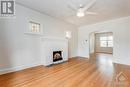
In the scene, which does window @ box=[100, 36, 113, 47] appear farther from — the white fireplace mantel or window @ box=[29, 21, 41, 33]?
window @ box=[29, 21, 41, 33]

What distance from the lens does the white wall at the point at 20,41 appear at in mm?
3305

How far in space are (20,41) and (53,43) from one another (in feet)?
5.82

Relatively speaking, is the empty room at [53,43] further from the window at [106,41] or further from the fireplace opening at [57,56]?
the window at [106,41]

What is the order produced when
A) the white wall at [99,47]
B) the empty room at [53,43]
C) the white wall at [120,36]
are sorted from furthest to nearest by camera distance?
the white wall at [99,47] < the white wall at [120,36] < the empty room at [53,43]

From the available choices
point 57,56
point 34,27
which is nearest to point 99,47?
point 57,56

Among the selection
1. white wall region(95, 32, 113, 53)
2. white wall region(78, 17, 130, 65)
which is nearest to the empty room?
white wall region(78, 17, 130, 65)

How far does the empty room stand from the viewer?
9.62ft

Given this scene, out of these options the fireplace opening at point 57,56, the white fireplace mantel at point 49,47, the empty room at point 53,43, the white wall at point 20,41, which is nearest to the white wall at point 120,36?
the empty room at point 53,43

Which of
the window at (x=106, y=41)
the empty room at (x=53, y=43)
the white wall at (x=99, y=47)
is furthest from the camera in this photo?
the white wall at (x=99, y=47)

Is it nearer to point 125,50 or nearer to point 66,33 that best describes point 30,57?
point 66,33

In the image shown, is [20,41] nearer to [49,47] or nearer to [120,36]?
[49,47]

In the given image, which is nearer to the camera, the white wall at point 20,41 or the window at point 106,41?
the white wall at point 20,41

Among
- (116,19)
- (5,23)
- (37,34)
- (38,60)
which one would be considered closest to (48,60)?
(38,60)

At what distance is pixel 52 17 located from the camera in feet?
17.2
